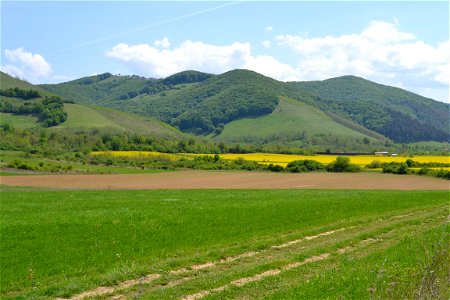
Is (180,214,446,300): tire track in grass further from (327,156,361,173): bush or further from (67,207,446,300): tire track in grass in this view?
(327,156,361,173): bush

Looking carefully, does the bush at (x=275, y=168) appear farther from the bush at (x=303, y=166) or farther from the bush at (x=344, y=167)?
the bush at (x=344, y=167)

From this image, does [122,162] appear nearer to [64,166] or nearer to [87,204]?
[64,166]

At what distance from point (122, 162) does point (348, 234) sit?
91.1m

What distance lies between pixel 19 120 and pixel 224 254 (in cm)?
17754

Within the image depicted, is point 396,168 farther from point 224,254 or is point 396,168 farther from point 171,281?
point 171,281

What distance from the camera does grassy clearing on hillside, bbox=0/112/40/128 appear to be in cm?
16993

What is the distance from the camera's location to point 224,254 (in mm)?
17078

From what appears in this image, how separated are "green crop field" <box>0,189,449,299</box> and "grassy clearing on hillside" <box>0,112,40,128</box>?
155m

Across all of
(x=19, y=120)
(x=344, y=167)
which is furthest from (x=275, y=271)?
(x=19, y=120)

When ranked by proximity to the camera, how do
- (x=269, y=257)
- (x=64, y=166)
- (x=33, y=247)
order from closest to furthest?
(x=269, y=257), (x=33, y=247), (x=64, y=166)

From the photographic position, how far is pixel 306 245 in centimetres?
1895

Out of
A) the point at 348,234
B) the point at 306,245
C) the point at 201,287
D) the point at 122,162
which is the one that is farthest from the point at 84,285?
the point at 122,162

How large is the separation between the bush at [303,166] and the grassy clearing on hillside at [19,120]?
11175 cm

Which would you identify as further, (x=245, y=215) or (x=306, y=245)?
(x=245, y=215)
